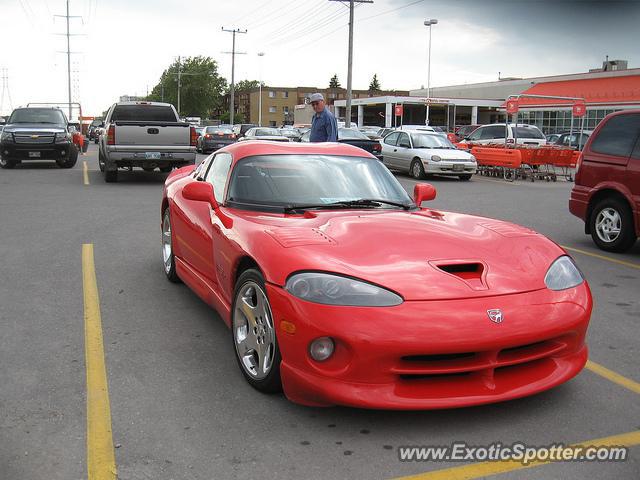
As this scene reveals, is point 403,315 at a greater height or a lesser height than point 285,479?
greater

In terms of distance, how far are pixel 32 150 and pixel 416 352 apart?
1891cm

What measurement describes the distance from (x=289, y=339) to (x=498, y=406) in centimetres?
117

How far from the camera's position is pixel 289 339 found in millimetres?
3354

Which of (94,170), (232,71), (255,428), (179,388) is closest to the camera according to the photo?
(255,428)

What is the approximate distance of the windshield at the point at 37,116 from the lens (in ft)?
68.9

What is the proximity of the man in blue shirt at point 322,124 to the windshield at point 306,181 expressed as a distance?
517cm

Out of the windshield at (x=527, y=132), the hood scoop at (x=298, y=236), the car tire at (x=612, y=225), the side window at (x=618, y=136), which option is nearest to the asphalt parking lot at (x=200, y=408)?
the hood scoop at (x=298, y=236)

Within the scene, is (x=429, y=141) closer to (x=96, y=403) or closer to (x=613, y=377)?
(x=613, y=377)

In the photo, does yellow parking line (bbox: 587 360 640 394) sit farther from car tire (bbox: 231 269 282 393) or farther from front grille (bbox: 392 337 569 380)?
car tire (bbox: 231 269 282 393)

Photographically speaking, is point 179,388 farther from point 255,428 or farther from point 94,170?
point 94,170

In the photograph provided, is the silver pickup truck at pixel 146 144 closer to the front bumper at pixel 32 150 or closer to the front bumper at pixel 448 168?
the front bumper at pixel 32 150

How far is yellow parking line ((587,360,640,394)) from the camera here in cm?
395

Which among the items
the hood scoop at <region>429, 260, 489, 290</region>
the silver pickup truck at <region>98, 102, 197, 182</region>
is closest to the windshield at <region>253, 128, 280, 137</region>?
the silver pickup truck at <region>98, 102, 197, 182</region>

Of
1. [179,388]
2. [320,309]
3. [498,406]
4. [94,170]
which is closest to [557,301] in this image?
[498,406]
